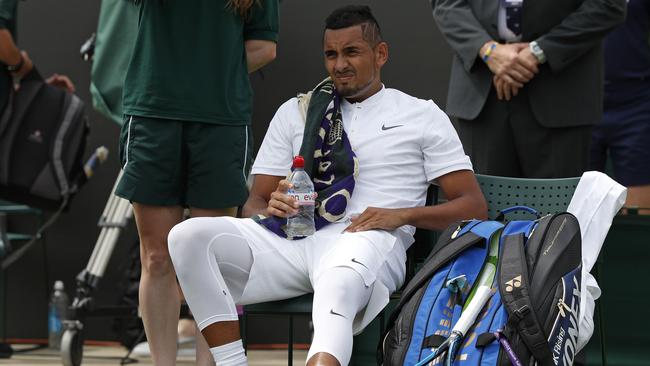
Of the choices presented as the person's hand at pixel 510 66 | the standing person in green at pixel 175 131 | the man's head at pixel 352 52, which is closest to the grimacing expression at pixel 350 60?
the man's head at pixel 352 52

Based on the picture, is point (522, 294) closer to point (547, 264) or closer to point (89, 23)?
point (547, 264)

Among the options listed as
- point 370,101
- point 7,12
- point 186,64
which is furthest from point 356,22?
point 7,12

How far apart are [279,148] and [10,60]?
2041 millimetres

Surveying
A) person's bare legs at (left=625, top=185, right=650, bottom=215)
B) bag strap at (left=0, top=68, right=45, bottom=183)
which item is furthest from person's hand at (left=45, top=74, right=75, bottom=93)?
person's bare legs at (left=625, top=185, right=650, bottom=215)

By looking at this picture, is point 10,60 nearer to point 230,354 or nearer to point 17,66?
point 17,66

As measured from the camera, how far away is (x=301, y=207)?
3.80 metres

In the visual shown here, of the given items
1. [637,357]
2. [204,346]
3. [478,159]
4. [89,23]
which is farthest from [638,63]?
[89,23]

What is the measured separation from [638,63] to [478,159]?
3.40 ft

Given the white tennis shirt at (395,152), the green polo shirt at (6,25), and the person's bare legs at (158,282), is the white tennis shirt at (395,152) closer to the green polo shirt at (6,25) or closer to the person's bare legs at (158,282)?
the person's bare legs at (158,282)

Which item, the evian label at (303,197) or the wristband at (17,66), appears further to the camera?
the wristband at (17,66)

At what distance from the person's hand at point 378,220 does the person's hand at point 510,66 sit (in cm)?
95

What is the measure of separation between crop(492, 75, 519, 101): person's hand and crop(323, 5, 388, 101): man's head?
2.03 feet

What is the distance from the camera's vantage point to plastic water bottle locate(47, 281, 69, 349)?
604cm

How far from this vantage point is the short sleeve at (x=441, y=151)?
393 cm
